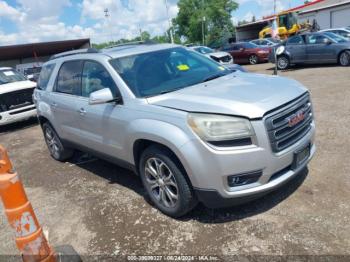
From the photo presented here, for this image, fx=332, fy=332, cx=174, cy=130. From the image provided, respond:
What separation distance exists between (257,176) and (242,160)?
0.25 metres

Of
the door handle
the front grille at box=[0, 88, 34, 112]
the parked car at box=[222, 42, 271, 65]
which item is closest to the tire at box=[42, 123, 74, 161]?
the door handle

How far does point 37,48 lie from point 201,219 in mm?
28829

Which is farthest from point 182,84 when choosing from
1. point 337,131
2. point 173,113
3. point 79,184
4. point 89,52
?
point 337,131

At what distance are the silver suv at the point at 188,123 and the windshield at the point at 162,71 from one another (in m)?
0.01

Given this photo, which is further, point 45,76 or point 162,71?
point 45,76

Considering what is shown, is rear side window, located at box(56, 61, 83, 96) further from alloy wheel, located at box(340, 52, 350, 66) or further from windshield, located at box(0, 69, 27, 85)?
alloy wheel, located at box(340, 52, 350, 66)

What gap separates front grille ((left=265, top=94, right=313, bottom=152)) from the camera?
3012 mm

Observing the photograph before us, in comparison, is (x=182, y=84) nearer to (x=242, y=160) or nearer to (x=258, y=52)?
(x=242, y=160)

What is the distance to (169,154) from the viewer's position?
131 inches

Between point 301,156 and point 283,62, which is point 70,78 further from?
point 283,62

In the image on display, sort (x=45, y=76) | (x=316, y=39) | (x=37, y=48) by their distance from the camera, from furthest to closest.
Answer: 1. (x=37, y=48)
2. (x=316, y=39)
3. (x=45, y=76)

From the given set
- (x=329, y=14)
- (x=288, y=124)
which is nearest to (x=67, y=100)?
(x=288, y=124)

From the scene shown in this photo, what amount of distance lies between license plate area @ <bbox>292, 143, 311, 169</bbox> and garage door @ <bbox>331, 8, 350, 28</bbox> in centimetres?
3311

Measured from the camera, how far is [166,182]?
11.6ft
